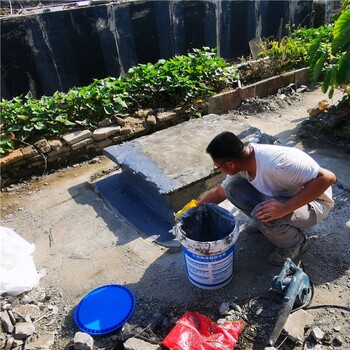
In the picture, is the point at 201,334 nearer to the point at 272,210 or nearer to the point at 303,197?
the point at 272,210

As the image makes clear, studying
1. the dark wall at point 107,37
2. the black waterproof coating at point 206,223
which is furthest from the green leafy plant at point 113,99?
the black waterproof coating at point 206,223

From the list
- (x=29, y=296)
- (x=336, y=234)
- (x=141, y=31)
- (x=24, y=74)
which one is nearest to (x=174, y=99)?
(x=141, y=31)

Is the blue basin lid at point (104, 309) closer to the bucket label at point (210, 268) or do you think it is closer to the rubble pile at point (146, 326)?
the rubble pile at point (146, 326)

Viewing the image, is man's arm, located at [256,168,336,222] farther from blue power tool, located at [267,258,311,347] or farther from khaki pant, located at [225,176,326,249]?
blue power tool, located at [267,258,311,347]

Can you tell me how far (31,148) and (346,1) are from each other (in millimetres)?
4551

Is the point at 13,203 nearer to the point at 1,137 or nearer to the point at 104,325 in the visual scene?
the point at 1,137

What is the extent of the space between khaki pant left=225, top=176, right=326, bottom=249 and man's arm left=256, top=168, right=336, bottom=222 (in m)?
0.12

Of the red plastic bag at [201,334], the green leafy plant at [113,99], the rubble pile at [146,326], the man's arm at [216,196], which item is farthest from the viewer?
the green leafy plant at [113,99]

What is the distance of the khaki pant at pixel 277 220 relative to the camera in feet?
8.66

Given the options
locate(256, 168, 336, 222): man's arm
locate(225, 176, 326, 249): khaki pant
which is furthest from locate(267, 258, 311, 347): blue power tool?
locate(256, 168, 336, 222): man's arm

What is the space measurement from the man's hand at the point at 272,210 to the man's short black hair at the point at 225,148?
412mm

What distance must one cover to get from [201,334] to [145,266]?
943 mm

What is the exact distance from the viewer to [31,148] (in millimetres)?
4531

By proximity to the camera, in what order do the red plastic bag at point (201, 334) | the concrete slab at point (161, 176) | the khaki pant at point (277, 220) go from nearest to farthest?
the red plastic bag at point (201, 334), the khaki pant at point (277, 220), the concrete slab at point (161, 176)
